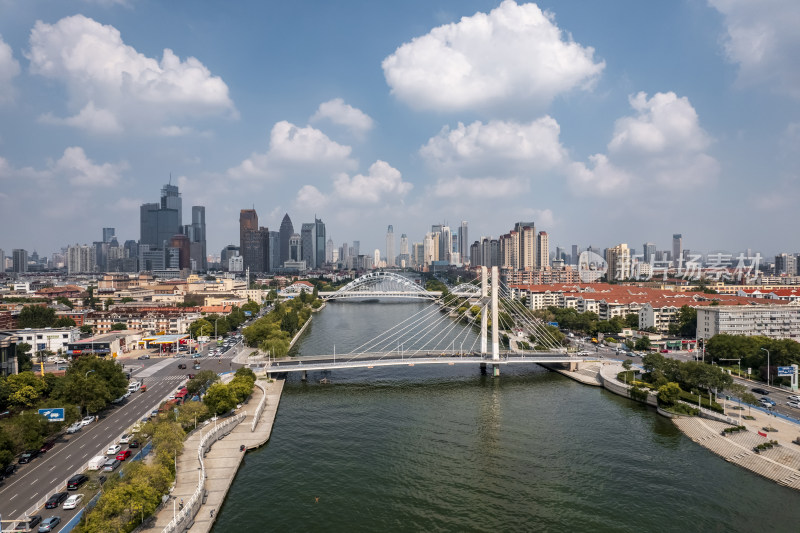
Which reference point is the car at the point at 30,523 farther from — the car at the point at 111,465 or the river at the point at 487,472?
the river at the point at 487,472

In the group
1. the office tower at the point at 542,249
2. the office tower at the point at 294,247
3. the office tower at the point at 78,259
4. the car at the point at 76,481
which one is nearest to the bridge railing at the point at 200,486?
the car at the point at 76,481

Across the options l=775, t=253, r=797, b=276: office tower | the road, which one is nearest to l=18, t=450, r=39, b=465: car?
the road

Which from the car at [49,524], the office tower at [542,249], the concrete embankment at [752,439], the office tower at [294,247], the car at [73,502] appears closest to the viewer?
the car at [49,524]

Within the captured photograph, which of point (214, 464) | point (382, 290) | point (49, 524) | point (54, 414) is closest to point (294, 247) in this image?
point (382, 290)

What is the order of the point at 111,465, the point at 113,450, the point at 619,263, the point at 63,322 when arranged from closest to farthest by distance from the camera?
1. the point at 111,465
2. the point at 113,450
3. the point at 63,322
4. the point at 619,263

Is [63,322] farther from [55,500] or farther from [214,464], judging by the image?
[55,500]
